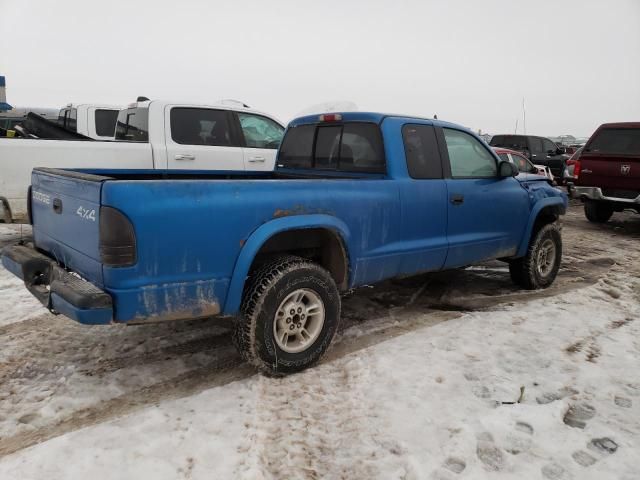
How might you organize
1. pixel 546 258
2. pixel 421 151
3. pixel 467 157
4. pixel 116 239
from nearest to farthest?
pixel 116 239 < pixel 421 151 < pixel 467 157 < pixel 546 258

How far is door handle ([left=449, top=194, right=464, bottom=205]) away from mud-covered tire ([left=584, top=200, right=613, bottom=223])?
24.9 feet

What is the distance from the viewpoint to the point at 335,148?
4.48 m

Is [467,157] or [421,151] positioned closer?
[421,151]

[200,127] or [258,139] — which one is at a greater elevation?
[200,127]

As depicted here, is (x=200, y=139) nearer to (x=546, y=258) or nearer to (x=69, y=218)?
(x=69, y=218)

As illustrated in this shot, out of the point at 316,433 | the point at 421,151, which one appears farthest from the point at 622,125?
the point at 316,433

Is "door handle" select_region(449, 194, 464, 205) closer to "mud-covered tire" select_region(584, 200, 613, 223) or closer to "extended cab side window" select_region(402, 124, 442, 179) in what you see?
"extended cab side window" select_region(402, 124, 442, 179)

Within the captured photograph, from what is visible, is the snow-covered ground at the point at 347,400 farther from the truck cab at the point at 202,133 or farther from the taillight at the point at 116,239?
the truck cab at the point at 202,133

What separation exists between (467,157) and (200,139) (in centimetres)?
400

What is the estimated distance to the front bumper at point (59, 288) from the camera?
271 centimetres

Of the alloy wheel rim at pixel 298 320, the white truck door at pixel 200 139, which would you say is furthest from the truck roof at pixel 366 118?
the white truck door at pixel 200 139

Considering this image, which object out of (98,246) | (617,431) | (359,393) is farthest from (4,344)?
(617,431)

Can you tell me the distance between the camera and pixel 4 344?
12.6 ft

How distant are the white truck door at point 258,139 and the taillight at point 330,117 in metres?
3.05
